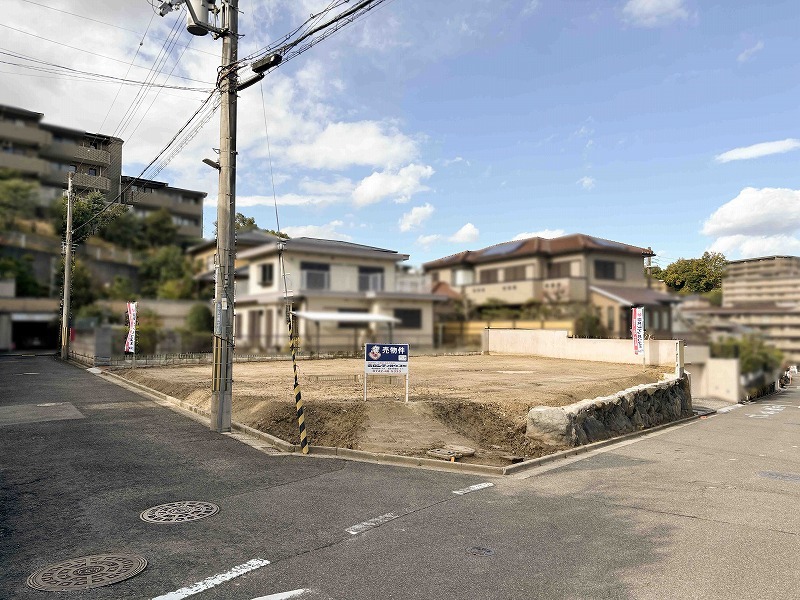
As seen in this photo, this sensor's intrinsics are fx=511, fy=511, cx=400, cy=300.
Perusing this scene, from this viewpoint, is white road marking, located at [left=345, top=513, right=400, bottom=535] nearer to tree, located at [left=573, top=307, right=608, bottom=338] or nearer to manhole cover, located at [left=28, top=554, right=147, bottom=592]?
manhole cover, located at [left=28, top=554, right=147, bottom=592]

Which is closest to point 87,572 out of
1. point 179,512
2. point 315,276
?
point 179,512

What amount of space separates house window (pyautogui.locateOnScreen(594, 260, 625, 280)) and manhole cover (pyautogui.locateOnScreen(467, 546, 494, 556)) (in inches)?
120

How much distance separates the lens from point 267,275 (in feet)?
48.2

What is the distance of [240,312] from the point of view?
18.2 metres

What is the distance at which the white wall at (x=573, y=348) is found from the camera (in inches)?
319

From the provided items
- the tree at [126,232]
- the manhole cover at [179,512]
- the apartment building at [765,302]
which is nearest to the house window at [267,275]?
the tree at [126,232]

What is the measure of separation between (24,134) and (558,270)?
7.17m

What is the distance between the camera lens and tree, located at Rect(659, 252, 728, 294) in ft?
18.2

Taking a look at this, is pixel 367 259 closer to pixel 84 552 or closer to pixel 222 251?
pixel 222 251

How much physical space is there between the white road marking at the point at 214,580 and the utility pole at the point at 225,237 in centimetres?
705

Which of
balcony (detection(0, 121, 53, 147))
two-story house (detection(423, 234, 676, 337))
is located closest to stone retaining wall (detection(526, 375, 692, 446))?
two-story house (detection(423, 234, 676, 337))

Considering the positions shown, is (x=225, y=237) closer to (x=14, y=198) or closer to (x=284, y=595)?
(x=14, y=198)

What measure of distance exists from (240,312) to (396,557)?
14.3m

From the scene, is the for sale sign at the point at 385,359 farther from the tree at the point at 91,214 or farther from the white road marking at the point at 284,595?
the white road marking at the point at 284,595
